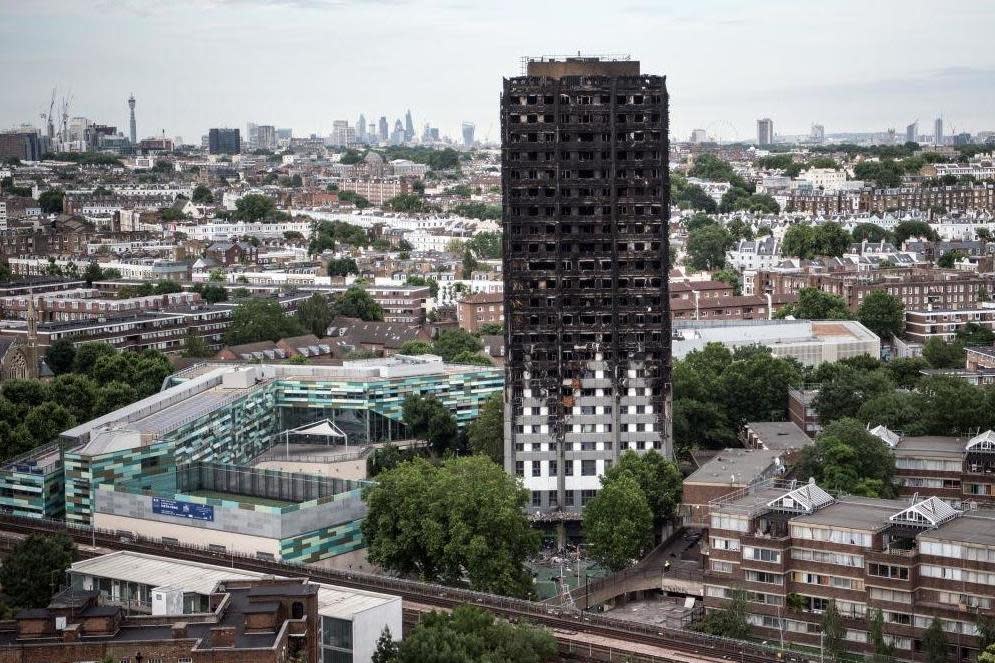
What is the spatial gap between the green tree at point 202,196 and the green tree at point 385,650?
463 ft

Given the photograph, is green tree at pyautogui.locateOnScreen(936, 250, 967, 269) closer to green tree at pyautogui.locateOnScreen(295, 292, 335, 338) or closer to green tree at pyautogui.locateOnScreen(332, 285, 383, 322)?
green tree at pyautogui.locateOnScreen(332, 285, 383, 322)

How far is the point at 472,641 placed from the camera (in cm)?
3139

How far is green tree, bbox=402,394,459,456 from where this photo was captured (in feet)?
182

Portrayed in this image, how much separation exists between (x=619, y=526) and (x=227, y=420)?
51.3 feet

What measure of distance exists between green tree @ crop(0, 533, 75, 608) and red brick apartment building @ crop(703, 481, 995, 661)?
1501cm

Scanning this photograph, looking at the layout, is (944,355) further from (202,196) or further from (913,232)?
(202,196)

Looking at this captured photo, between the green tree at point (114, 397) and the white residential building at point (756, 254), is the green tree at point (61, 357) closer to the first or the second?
the green tree at point (114, 397)

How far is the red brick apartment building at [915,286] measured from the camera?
276ft

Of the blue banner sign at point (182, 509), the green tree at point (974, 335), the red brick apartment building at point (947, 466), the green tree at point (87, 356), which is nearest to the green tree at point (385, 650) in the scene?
the blue banner sign at point (182, 509)

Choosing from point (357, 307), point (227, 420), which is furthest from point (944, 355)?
point (357, 307)

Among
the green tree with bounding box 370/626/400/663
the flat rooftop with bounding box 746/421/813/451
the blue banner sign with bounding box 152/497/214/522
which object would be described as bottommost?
the green tree with bounding box 370/626/400/663

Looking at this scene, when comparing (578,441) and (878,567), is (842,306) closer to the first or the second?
(578,441)

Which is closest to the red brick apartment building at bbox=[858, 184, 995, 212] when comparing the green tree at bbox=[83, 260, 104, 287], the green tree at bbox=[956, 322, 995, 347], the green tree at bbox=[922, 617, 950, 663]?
the green tree at bbox=[956, 322, 995, 347]

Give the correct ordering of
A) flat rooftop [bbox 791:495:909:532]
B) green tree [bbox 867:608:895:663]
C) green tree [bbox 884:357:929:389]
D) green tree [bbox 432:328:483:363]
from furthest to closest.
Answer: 1. green tree [bbox 432:328:483:363]
2. green tree [bbox 884:357:929:389]
3. flat rooftop [bbox 791:495:909:532]
4. green tree [bbox 867:608:895:663]
